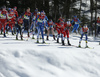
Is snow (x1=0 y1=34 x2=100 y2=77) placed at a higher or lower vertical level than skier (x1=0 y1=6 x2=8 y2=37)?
lower

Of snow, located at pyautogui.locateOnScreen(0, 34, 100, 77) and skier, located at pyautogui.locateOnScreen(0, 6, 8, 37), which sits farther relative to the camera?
skier, located at pyautogui.locateOnScreen(0, 6, 8, 37)

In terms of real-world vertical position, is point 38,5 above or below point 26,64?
above

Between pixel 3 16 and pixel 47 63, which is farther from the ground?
pixel 3 16

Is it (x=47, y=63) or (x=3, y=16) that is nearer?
→ (x=47, y=63)

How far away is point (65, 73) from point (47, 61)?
1118mm

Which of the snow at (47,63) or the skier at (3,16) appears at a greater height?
the skier at (3,16)

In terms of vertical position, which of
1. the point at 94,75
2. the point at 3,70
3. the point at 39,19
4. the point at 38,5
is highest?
the point at 38,5

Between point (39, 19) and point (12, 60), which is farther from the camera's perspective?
point (39, 19)

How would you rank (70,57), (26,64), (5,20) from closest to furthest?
(26,64)
(70,57)
(5,20)

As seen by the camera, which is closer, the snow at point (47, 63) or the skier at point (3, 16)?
the snow at point (47, 63)

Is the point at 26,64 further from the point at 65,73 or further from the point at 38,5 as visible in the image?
the point at 38,5

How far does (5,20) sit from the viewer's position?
14820mm

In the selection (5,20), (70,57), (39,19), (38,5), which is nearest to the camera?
(70,57)

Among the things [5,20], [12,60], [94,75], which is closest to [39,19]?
[5,20]
